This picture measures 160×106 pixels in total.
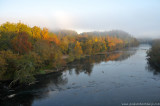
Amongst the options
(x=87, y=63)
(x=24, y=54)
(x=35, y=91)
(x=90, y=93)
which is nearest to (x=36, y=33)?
(x=24, y=54)

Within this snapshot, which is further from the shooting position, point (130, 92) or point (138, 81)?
point (138, 81)

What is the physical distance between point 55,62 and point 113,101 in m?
24.1

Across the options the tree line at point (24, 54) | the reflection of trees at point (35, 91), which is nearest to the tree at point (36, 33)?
the tree line at point (24, 54)

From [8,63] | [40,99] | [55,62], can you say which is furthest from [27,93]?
[55,62]

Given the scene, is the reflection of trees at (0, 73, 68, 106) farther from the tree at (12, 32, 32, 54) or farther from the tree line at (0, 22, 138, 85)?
the tree at (12, 32, 32, 54)

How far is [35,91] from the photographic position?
25.2 meters

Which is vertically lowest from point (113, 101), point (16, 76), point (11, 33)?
point (113, 101)

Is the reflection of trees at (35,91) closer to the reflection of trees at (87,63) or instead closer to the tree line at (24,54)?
the tree line at (24,54)

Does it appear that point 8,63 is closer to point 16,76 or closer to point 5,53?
point 5,53

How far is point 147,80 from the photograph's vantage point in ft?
97.5

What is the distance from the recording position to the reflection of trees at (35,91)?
21.4 m

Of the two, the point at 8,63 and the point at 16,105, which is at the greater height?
the point at 8,63

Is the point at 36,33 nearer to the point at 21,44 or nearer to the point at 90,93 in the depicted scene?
the point at 21,44

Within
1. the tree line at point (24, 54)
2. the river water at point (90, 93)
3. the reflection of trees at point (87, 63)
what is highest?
the tree line at point (24, 54)
